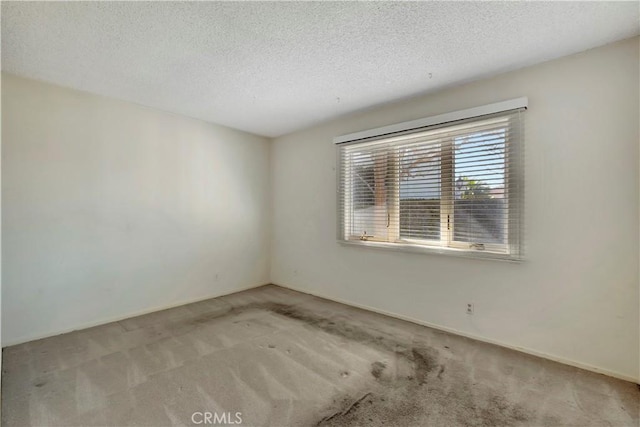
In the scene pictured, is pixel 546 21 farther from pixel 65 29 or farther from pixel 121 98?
pixel 121 98

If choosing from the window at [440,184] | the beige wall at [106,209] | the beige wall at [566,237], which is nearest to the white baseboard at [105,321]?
the beige wall at [106,209]

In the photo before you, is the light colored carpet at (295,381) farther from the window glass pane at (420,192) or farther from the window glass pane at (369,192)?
the window glass pane at (369,192)

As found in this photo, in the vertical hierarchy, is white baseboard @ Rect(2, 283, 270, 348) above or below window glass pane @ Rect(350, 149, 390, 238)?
below

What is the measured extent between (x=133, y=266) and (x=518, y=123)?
425 centimetres

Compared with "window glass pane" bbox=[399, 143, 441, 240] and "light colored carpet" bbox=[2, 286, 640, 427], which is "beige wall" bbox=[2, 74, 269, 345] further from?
"window glass pane" bbox=[399, 143, 441, 240]

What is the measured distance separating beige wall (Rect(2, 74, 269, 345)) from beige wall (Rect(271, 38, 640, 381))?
2.73 meters

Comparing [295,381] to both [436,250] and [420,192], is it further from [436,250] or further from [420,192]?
[420,192]

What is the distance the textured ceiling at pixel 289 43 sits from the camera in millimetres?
1778

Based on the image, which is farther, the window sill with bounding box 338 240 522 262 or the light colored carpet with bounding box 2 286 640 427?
the window sill with bounding box 338 240 522 262

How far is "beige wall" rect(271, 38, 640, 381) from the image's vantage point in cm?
208

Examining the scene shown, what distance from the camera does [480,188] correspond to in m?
2.67

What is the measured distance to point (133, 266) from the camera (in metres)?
3.34

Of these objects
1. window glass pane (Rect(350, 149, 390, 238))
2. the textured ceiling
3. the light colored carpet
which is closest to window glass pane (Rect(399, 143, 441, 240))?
window glass pane (Rect(350, 149, 390, 238))

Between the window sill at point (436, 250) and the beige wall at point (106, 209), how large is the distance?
2.07 m
